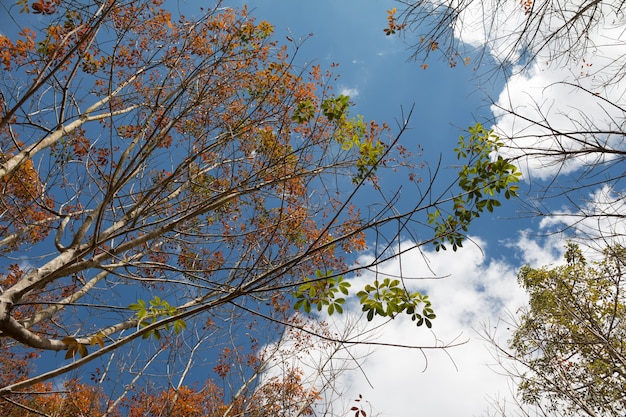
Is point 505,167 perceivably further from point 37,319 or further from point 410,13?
point 37,319

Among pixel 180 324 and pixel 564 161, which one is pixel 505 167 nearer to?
pixel 564 161

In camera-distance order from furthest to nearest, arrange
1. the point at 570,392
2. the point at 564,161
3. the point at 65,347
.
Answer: the point at 570,392
the point at 564,161
the point at 65,347

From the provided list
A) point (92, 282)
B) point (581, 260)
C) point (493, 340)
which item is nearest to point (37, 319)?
point (92, 282)

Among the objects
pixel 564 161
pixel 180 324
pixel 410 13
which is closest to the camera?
pixel 180 324

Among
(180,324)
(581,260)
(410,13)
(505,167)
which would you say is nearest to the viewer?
(180,324)

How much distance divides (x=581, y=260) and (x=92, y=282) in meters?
11.2

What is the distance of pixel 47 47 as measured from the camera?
17.0 ft

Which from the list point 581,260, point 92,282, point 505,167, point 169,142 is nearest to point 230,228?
point 169,142

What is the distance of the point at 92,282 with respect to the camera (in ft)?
16.6

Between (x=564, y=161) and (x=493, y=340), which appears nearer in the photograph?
(x=564, y=161)

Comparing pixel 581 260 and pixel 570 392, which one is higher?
pixel 581 260

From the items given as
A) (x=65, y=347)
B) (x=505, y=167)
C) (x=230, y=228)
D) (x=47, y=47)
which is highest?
(x=47, y=47)

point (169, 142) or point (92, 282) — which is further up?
point (169, 142)

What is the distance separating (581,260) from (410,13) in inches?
393
